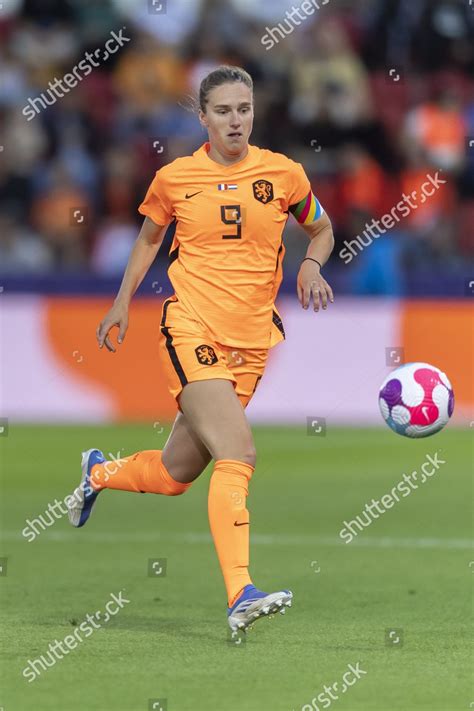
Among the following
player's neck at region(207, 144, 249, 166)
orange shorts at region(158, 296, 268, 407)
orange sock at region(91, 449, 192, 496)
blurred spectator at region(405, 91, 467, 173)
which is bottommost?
orange sock at region(91, 449, 192, 496)

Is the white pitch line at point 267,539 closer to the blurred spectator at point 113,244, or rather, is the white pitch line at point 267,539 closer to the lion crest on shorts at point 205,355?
the lion crest on shorts at point 205,355

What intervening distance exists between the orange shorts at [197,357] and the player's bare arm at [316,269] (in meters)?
0.37

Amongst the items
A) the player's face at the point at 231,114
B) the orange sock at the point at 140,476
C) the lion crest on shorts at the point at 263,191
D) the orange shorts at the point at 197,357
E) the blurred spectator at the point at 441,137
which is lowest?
the orange sock at the point at 140,476

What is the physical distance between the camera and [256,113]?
1938 cm

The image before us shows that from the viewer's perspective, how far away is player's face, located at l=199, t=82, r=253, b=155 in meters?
6.98

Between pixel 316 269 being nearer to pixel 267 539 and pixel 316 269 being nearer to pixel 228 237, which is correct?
pixel 228 237

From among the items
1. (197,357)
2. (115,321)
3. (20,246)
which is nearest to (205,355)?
(197,357)

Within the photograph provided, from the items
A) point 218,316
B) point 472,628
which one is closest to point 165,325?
point 218,316

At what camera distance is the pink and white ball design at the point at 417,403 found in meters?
7.74

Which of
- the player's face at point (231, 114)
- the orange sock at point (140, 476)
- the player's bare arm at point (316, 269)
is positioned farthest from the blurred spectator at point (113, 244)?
the player's face at point (231, 114)

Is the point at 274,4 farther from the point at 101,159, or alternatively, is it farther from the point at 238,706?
the point at 238,706

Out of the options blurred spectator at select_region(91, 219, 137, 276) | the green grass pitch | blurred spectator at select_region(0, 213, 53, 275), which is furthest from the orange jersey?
blurred spectator at select_region(0, 213, 53, 275)

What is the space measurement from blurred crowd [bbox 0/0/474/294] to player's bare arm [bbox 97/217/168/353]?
996 centimetres

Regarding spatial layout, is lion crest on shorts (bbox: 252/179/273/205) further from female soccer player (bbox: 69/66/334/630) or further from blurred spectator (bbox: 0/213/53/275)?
blurred spectator (bbox: 0/213/53/275)
